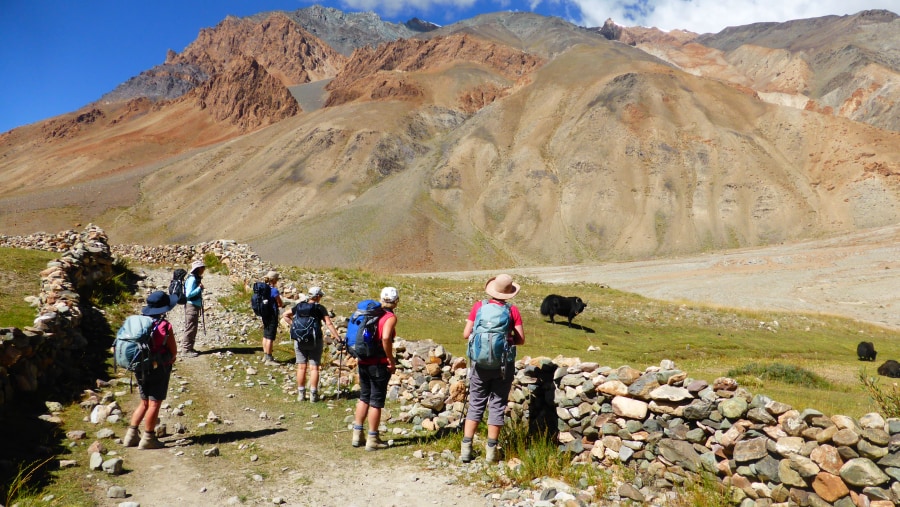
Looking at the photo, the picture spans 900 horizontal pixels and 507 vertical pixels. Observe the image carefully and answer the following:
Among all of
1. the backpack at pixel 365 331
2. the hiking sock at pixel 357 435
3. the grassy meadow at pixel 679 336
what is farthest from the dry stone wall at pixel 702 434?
the grassy meadow at pixel 679 336

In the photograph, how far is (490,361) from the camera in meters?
7.62

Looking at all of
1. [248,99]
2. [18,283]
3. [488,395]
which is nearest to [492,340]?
[488,395]

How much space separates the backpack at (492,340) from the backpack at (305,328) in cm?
506

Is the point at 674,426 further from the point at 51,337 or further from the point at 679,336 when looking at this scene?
the point at 679,336

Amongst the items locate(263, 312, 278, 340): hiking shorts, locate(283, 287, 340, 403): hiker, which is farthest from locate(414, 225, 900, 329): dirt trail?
locate(283, 287, 340, 403): hiker

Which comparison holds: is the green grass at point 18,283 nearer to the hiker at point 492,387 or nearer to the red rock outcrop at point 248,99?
the hiker at point 492,387

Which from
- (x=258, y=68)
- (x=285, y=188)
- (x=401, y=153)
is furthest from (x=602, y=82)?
(x=258, y=68)

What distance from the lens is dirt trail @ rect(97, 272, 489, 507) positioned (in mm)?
6758

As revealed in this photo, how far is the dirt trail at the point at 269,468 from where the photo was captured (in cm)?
676

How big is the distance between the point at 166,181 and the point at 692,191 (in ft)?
400

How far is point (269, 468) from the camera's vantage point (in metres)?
7.72

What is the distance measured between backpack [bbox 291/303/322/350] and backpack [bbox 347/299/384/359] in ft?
10.5

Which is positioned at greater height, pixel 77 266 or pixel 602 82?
pixel 602 82

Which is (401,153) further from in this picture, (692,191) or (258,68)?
(258,68)
